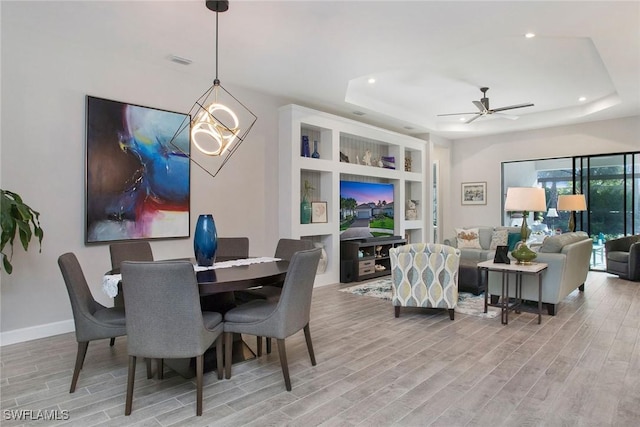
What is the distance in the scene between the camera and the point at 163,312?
2164 mm

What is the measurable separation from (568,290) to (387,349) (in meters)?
2.85

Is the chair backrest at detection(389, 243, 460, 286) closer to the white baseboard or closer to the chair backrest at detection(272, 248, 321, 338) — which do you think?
the chair backrest at detection(272, 248, 321, 338)

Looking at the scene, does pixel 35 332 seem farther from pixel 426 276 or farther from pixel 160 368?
pixel 426 276

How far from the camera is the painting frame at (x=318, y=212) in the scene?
5.99 m

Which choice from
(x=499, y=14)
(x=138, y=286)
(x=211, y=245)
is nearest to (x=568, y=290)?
(x=499, y=14)

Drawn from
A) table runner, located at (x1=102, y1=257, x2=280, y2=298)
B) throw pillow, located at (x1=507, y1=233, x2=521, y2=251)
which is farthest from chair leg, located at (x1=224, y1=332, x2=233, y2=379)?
throw pillow, located at (x1=507, y1=233, x2=521, y2=251)

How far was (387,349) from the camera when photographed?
10.8 ft

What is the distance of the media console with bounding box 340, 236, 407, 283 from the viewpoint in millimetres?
6316

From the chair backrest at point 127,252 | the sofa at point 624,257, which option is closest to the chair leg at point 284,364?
the chair backrest at point 127,252

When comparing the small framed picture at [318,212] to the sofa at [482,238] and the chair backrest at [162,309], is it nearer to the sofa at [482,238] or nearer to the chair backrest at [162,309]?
the sofa at [482,238]

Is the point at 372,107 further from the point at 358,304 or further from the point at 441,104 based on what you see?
the point at 358,304

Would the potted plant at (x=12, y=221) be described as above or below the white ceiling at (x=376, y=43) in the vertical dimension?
below

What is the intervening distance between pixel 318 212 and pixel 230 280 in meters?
3.71

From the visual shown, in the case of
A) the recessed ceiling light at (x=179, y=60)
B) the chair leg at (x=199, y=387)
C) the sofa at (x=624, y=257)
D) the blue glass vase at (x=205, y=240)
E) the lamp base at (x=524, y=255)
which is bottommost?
the chair leg at (x=199, y=387)
